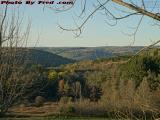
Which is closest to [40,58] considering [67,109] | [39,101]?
[39,101]

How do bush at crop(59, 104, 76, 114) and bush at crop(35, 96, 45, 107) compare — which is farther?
bush at crop(35, 96, 45, 107)

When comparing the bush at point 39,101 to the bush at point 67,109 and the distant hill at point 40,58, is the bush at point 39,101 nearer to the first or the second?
the distant hill at point 40,58

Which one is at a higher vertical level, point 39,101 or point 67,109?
point 39,101

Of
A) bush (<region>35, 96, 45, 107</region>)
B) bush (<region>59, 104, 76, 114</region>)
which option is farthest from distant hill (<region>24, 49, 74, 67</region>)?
bush (<region>59, 104, 76, 114</region>)

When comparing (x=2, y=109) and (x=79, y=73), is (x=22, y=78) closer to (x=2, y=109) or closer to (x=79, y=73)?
(x=2, y=109)

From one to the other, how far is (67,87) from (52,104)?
610cm

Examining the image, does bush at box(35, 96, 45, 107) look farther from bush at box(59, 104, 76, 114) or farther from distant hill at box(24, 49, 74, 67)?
bush at box(59, 104, 76, 114)

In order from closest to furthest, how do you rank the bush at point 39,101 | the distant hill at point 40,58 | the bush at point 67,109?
the distant hill at point 40,58
the bush at point 67,109
the bush at point 39,101

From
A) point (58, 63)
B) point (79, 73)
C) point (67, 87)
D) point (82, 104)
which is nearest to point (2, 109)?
point (82, 104)

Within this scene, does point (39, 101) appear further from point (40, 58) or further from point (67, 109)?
point (67, 109)

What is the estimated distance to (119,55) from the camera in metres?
4.59

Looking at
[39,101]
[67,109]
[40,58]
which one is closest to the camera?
[67,109]

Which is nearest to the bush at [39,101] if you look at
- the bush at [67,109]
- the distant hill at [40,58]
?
the distant hill at [40,58]

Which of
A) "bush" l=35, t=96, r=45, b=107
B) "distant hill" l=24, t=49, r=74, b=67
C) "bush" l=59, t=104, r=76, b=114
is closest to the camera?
"distant hill" l=24, t=49, r=74, b=67
